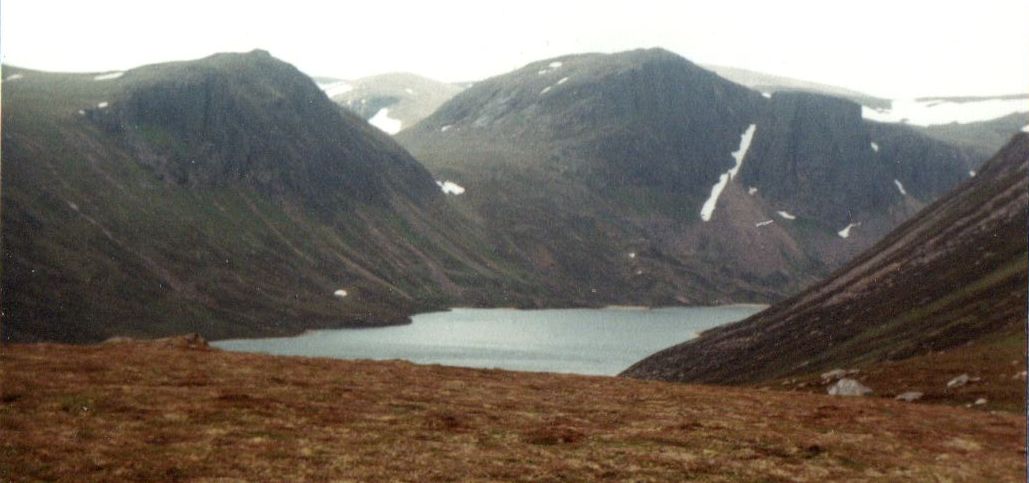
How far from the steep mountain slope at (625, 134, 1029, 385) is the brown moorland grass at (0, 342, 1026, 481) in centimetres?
4105

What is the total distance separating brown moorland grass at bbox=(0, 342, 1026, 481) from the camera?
Answer: 97.9 feet

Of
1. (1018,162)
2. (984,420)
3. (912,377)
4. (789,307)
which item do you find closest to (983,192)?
(1018,162)

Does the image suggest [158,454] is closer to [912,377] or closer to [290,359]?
[290,359]

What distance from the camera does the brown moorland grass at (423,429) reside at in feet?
97.9

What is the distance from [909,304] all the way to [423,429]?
111928 millimetres

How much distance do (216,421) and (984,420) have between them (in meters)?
28.7

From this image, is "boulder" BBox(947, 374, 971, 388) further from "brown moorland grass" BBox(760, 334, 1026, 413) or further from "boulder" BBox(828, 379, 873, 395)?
"boulder" BBox(828, 379, 873, 395)

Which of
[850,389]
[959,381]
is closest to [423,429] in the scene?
[959,381]

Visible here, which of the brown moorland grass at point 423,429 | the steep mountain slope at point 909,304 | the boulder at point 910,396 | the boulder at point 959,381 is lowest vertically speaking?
the brown moorland grass at point 423,429

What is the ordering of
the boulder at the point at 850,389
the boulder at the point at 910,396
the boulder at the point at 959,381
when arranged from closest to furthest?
1. the boulder at the point at 910,396
2. the boulder at the point at 959,381
3. the boulder at the point at 850,389

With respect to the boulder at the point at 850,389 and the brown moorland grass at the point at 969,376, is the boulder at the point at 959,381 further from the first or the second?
the boulder at the point at 850,389

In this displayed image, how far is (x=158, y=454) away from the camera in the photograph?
29.7 meters

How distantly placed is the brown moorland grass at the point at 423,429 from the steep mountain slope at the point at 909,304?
41.1 meters

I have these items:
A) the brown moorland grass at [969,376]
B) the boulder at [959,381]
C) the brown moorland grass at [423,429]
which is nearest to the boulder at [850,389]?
the brown moorland grass at [969,376]
